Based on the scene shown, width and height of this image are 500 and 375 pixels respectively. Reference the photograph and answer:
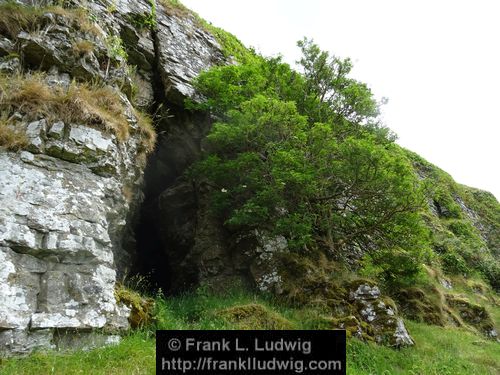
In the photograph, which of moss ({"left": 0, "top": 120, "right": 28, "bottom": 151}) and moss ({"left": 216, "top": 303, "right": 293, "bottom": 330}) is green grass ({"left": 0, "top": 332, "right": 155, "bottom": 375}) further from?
moss ({"left": 0, "top": 120, "right": 28, "bottom": 151})

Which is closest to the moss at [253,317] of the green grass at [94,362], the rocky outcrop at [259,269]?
the rocky outcrop at [259,269]

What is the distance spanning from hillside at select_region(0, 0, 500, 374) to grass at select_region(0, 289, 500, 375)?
0.05 meters

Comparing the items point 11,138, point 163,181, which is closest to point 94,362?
point 11,138

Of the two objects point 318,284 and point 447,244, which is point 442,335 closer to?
point 318,284

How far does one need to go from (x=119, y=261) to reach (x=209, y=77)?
6670 millimetres

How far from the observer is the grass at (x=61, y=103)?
828 cm

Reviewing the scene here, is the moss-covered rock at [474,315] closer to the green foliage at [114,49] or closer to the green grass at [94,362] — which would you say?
→ the green grass at [94,362]

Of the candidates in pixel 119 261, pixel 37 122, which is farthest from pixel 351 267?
pixel 37 122

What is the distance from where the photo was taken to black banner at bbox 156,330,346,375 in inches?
228

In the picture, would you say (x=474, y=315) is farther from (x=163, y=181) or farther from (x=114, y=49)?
(x=114, y=49)

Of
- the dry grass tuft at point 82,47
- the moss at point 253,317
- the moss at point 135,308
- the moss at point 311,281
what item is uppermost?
the dry grass tuft at point 82,47

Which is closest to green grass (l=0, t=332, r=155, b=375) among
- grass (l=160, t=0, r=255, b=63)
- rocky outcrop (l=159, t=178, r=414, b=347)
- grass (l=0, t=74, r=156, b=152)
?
grass (l=0, t=74, r=156, b=152)

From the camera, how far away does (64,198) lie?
25.5 ft

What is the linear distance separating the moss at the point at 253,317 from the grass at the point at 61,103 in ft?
15.5
